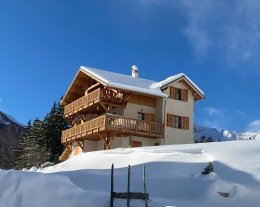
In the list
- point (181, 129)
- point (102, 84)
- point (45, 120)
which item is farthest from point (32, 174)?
point (45, 120)

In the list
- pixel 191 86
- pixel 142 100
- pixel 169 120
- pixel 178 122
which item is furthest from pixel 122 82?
pixel 191 86

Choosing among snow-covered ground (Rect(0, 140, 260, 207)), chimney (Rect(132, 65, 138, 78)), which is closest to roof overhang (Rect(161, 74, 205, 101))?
chimney (Rect(132, 65, 138, 78))

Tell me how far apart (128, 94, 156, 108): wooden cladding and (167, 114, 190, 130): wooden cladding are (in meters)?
1.71

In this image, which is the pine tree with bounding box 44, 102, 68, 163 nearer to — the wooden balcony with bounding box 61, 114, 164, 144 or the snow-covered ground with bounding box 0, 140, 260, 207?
the wooden balcony with bounding box 61, 114, 164, 144

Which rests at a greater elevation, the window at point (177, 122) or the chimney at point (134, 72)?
the chimney at point (134, 72)

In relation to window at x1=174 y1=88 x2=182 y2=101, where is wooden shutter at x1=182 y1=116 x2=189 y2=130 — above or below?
below

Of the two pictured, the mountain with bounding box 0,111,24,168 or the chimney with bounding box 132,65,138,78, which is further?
the mountain with bounding box 0,111,24,168

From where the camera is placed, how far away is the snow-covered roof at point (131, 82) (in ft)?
116

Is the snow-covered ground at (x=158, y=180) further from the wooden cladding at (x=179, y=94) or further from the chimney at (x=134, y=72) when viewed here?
the chimney at (x=134, y=72)

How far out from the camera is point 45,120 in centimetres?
5388

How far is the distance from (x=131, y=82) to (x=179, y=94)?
4569 millimetres

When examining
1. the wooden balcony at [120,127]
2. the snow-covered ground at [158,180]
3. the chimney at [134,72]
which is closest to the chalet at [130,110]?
the wooden balcony at [120,127]

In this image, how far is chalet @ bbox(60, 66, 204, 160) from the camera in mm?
35125

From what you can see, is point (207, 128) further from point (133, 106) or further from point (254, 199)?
point (254, 199)
